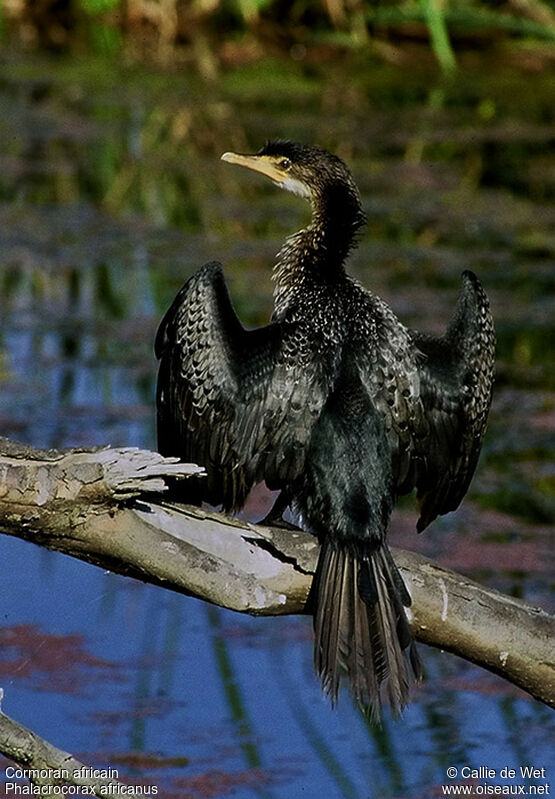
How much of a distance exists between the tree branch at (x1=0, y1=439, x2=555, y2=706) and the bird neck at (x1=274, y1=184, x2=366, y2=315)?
2.91ft

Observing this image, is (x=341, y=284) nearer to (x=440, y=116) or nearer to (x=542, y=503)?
(x=542, y=503)

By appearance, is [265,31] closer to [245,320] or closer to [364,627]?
[245,320]

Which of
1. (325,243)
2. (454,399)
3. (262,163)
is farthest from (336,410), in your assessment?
(262,163)

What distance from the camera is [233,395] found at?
13.3 ft

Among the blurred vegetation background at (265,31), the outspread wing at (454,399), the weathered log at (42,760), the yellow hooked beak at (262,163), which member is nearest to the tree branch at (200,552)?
the weathered log at (42,760)

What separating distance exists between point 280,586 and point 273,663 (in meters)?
1.73

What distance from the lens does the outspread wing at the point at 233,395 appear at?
13.1 ft

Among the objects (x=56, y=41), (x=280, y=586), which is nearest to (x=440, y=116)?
(x=56, y=41)

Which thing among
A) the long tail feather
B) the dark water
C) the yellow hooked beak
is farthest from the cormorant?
the dark water

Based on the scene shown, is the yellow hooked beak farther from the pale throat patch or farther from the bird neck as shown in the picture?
the bird neck

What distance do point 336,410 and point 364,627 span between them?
21.4 inches

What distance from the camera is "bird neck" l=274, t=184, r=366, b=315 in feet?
14.4

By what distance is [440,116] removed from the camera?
1298 cm

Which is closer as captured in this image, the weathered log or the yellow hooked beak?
the weathered log
